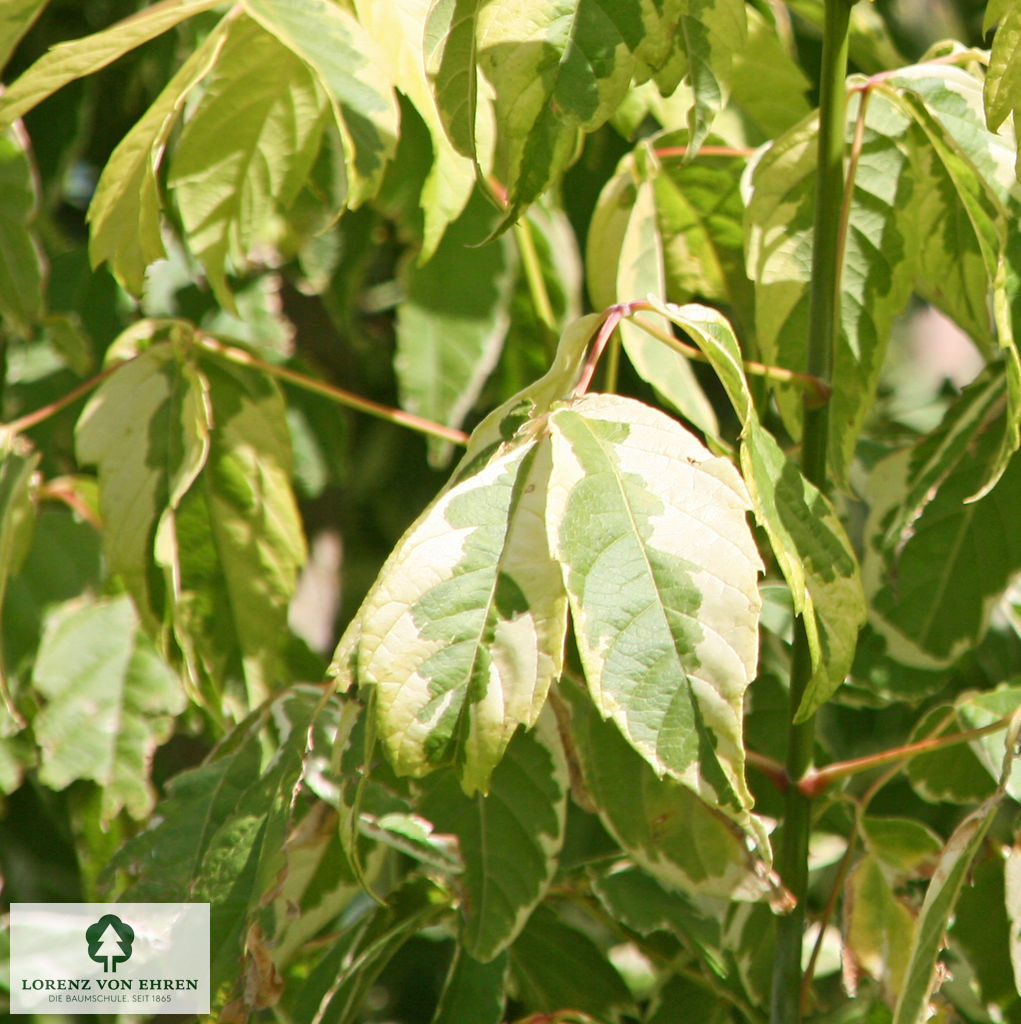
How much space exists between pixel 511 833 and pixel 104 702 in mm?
462

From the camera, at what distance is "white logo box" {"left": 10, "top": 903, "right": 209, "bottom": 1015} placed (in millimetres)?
750

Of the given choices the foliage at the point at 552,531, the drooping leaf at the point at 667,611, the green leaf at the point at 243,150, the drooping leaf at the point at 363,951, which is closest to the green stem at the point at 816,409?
the foliage at the point at 552,531

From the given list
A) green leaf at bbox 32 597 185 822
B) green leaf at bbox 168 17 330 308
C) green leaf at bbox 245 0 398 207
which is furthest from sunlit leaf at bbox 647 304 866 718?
→ green leaf at bbox 32 597 185 822

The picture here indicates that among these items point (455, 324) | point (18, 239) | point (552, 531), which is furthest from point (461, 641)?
point (18, 239)

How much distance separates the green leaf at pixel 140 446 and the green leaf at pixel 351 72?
0.64 feet

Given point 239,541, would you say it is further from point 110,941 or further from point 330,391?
point 110,941

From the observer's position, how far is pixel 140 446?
826 millimetres

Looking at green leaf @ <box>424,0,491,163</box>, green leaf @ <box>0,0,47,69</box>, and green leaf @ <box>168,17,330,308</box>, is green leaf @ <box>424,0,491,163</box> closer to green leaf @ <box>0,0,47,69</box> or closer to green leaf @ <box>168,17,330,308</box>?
green leaf @ <box>168,17,330,308</box>

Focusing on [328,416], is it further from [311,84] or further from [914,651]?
[914,651]

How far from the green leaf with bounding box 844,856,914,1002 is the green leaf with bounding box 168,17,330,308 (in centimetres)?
56

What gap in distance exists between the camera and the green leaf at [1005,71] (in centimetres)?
49

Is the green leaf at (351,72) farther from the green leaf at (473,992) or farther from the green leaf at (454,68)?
the green leaf at (473,992)

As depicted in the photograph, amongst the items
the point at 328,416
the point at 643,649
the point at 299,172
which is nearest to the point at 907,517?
the point at 643,649

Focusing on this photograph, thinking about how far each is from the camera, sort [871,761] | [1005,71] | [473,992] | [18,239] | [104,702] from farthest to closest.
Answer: [104,702] → [18,239] → [473,992] → [871,761] → [1005,71]
